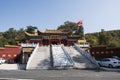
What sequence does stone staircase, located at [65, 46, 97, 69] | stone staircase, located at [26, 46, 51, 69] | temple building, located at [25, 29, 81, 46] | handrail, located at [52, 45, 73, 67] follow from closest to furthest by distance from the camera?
stone staircase, located at [26, 46, 51, 69], handrail, located at [52, 45, 73, 67], stone staircase, located at [65, 46, 97, 69], temple building, located at [25, 29, 81, 46]

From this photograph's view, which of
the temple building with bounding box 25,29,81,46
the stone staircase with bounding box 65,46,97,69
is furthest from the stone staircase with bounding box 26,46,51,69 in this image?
the temple building with bounding box 25,29,81,46

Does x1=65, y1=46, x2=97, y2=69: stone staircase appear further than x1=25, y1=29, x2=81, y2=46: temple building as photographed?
No

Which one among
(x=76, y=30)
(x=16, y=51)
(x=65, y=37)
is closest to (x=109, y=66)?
(x=16, y=51)

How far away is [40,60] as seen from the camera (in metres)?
32.0

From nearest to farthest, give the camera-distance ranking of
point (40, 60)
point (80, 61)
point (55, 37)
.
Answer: point (40, 60), point (80, 61), point (55, 37)

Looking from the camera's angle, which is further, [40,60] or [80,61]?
[80,61]

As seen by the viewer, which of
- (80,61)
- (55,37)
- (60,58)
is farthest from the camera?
(55,37)

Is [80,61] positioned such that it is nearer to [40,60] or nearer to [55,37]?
[40,60]

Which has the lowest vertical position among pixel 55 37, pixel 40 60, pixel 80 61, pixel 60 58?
pixel 80 61

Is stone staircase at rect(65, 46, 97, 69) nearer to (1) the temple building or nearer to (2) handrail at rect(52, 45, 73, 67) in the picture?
(2) handrail at rect(52, 45, 73, 67)

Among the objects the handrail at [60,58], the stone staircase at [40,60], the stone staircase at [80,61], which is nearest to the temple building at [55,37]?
the handrail at [60,58]

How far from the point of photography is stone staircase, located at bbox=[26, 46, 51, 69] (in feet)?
94.5

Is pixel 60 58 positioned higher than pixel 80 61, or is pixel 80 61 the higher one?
pixel 60 58

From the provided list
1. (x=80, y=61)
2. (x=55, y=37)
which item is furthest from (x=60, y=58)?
(x=55, y=37)
